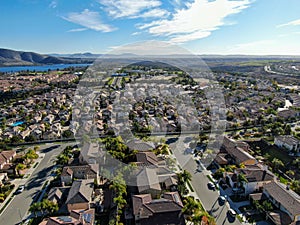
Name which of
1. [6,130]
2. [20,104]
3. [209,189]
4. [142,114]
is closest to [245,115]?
[142,114]

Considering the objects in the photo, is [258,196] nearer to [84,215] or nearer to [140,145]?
[140,145]

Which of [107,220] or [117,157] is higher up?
[117,157]

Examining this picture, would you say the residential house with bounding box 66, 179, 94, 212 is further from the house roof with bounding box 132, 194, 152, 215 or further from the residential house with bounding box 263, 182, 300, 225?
the residential house with bounding box 263, 182, 300, 225

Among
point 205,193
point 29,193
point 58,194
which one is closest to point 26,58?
point 29,193

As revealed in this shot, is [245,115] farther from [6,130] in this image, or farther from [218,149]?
[6,130]

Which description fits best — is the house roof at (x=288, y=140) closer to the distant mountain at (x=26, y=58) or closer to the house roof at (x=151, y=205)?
the house roof at (x=151, y=205)

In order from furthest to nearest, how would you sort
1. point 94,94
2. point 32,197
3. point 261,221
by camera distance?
point 94,94, point 32,197, point 261,221
